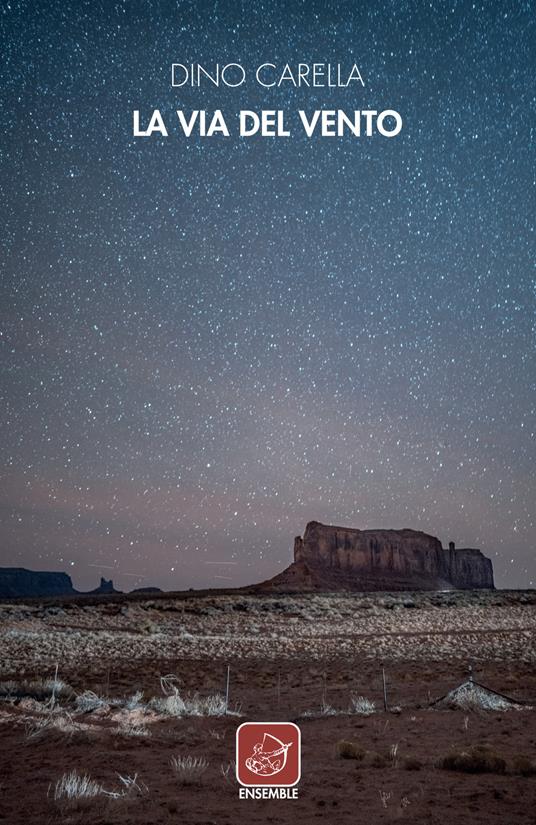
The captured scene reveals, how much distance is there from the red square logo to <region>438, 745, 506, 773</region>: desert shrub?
2.30 meters

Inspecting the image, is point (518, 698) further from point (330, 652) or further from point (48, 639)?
point (48, 639)

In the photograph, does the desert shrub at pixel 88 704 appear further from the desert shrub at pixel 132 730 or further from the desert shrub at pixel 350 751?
the desert shrub at pixel 350 751

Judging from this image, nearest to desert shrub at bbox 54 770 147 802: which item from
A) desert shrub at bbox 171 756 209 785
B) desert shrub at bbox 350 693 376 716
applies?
desert shrub at bbox 171 756 209 785

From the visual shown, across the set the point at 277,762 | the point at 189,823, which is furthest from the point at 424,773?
the point at 189,823

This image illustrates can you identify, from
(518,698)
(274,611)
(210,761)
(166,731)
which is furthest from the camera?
(274,611)

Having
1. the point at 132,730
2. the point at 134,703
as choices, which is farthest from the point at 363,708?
the point at 132,730

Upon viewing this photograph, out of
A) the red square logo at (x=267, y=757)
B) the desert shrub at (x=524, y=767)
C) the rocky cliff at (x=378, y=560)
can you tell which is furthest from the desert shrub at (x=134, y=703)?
the rocky cliff at (x=378, y=560)

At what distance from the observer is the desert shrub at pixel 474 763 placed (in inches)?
328

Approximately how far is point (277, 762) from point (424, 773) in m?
2.07

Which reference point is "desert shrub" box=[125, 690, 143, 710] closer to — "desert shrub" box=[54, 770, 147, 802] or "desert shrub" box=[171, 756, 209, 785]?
"desert shrub" box=[171, 756, 209, 785]

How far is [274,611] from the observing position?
4688cm

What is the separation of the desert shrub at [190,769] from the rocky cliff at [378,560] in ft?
367

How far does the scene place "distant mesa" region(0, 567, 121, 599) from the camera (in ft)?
578

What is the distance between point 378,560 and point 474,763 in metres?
135
